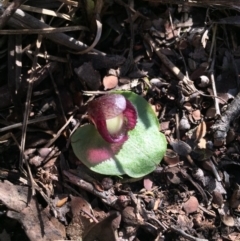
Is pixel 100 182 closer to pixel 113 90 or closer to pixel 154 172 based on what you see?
pixel 154 172

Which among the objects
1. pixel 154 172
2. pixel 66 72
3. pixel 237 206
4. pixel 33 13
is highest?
pixel 33 13

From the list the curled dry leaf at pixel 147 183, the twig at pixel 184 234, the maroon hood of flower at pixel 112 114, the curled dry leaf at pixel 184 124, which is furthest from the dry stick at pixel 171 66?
the twig at pixel 184 234

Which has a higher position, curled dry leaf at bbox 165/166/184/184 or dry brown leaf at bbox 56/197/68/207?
dry brown leaf at bbox 56/197/68/207

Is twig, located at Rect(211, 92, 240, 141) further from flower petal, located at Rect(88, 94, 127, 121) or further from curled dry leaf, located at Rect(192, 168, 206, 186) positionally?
flower petal, located at Rect(88, 94, 127, 121)

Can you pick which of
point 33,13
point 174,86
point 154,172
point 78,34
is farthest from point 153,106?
point 33,13

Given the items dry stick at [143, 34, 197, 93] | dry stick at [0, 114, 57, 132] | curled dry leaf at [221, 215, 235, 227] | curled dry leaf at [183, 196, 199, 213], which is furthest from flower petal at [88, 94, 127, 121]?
curled dry leaf at [221, 215, 235, 227]

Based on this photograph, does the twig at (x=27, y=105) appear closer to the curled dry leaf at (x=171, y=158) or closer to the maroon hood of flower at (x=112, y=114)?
the maroon hood of flower at (x=112, y=114)
